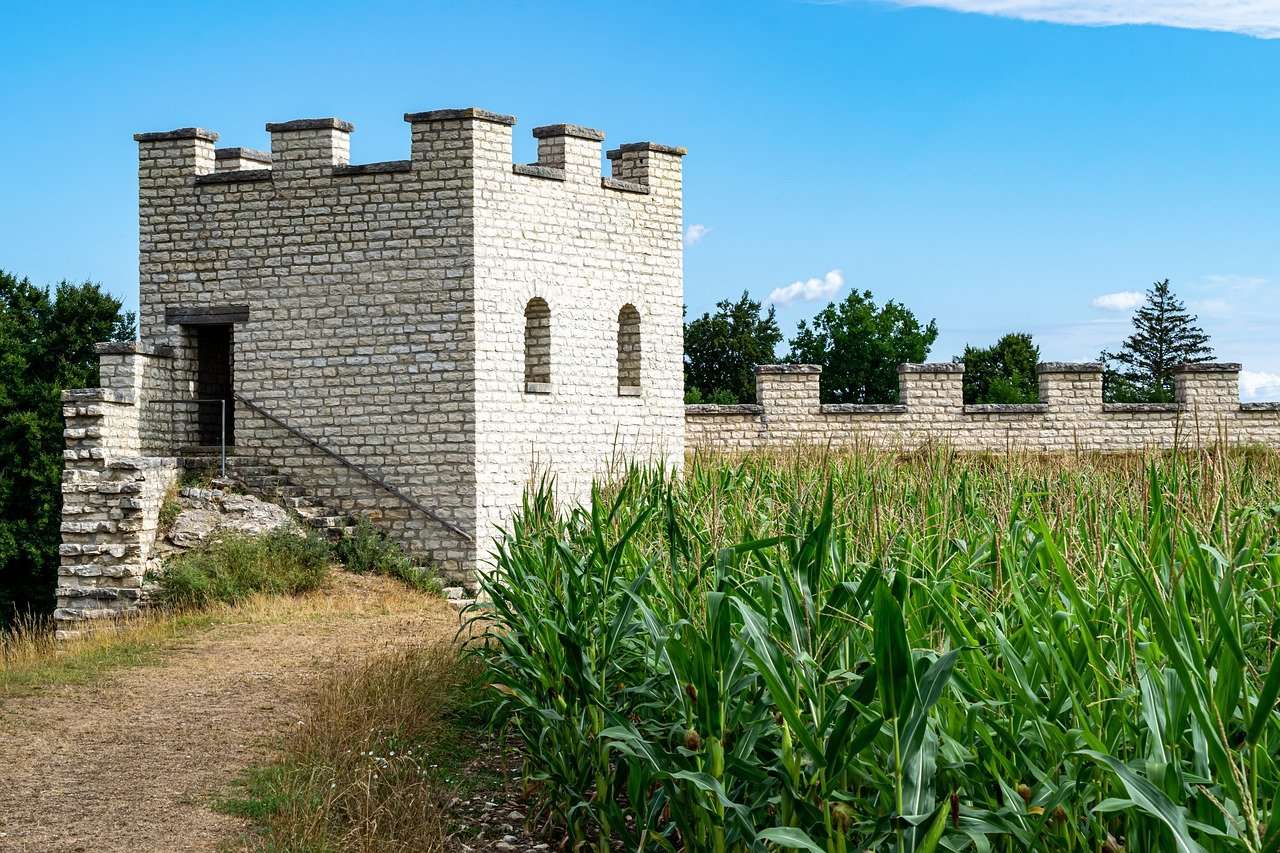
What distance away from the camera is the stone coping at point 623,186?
16.7 metres

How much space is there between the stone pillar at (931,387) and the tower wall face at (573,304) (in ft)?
12.5

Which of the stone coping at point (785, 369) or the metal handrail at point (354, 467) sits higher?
the stone coping at point (785, 369)

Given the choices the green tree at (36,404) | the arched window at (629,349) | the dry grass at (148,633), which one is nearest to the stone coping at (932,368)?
the arched window at (629,349)

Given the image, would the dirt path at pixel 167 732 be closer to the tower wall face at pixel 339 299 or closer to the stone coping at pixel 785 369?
the tower wall face at pixel 339 299

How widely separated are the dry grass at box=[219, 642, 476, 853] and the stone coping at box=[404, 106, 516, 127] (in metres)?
8.48

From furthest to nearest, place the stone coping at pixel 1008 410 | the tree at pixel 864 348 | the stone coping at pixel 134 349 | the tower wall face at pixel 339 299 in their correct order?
the tree at pixel 864 348 < the stone coping at pixel 1008 410 < the stone coping at pixel 134 349 < the tower wall face at pixel 339 299

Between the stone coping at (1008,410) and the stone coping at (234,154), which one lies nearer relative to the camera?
the stone coping at (234,154)

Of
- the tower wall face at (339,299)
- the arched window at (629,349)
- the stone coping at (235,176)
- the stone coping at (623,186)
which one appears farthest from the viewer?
the arched window at (629,349)

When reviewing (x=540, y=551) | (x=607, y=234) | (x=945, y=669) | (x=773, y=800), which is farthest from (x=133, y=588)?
(x=945, y=669)

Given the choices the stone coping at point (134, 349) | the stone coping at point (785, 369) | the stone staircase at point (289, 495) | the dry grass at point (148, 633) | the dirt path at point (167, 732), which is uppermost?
the stone coping at point (134, 349)

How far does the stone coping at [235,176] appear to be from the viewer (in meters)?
16.0

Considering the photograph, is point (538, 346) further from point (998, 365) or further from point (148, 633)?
point (998, 365)

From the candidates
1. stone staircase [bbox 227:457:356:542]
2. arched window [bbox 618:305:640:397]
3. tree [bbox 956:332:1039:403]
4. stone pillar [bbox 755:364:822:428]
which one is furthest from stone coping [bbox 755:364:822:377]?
tree [bbox 956:332:1039:403]

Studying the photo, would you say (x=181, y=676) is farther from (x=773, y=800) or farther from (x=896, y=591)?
(x=896, y=591)
